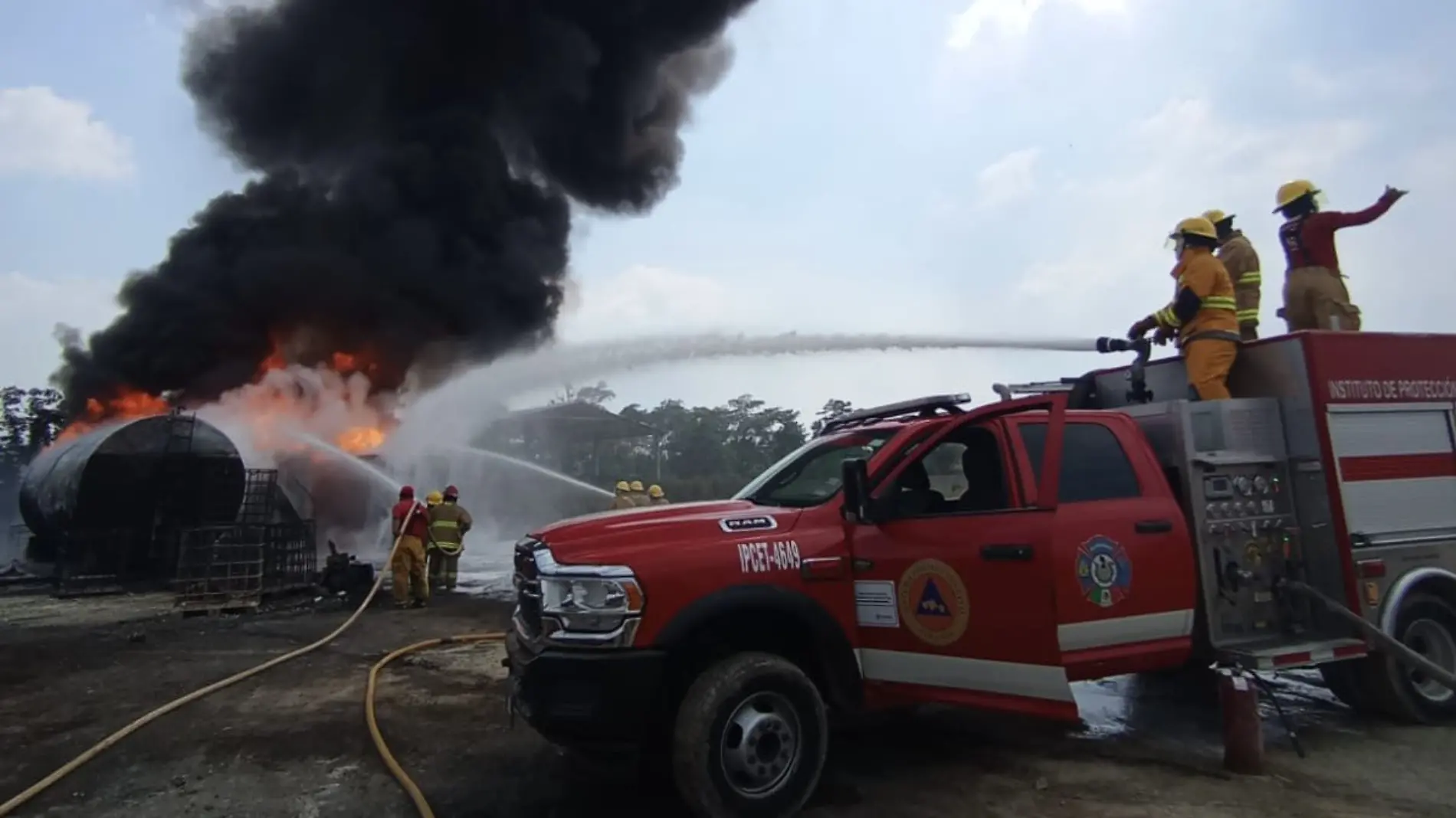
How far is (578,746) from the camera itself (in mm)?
4078

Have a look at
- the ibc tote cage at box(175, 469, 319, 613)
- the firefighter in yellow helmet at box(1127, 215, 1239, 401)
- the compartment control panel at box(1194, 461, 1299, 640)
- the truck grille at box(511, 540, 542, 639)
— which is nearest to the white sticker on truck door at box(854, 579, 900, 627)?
the truck grille at box(511, 540, 542, 639)

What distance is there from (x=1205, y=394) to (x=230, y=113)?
23530 mm

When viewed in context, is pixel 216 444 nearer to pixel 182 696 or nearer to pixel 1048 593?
pixel 182 696

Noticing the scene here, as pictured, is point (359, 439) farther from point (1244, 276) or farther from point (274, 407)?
point (1244, 276)

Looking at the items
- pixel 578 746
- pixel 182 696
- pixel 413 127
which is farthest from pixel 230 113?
pixel 578 746

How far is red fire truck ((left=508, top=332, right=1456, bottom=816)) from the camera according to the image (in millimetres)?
4012

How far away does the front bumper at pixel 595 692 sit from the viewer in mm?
3885

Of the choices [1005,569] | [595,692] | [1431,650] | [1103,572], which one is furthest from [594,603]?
[1431,650]

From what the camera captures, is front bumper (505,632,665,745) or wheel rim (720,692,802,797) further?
wheel rim (720,692,802,797)

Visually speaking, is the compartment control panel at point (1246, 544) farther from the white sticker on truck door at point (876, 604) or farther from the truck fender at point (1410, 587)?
the white sticker on truck door at point (876, 604)

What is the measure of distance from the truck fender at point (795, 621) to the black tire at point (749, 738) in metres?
0.18

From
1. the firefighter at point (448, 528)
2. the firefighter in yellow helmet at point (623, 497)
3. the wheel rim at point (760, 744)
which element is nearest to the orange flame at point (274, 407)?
the firefighter at point (448, 528)

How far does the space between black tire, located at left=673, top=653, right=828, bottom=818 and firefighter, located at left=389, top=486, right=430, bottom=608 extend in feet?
31.0

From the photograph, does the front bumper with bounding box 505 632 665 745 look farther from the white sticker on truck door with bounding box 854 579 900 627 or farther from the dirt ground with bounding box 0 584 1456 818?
the white sticker on truck door with bounding box 854 579 900 627
